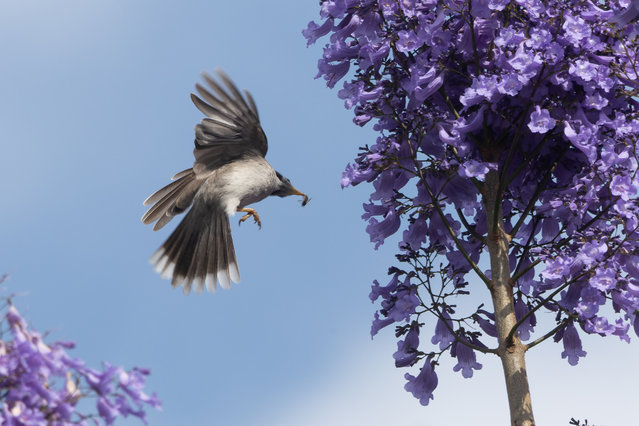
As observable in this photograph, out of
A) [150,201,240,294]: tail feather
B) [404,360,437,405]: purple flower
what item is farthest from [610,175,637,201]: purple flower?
[150,201,240,294]: tail feather

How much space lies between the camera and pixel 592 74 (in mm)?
7137

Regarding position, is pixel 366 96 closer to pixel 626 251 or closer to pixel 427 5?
pixel 427 5

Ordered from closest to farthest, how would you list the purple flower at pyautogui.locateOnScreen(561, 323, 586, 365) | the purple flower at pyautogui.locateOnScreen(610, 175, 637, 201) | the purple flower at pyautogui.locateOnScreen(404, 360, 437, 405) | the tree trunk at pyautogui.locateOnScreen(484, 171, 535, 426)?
the tree trunk at pyautogui.locateOnScreen(484, 171, 535, 426) < the purple flower at pyautogui.locateOnScreen(610, 175, 637, 201) < the purple flower at pyautogui.locateOnScreen(561, 323, 586, 365) < the purple flower at pyautogui.locateOnScreen(404, 360, 437, 405)

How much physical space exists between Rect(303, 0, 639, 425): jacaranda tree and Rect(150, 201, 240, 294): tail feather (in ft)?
7.94

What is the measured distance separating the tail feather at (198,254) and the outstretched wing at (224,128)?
32.8 inches

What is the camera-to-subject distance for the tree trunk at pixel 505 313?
23.1ft

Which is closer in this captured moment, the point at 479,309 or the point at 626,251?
the point at 626,251

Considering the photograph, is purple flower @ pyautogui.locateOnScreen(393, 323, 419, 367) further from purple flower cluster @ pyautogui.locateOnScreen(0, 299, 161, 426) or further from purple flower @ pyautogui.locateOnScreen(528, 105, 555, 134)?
purple flower cluster @ pyautogui.locateOnScreen(0, 299, 161, 426)

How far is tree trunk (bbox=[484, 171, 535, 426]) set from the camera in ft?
23.1

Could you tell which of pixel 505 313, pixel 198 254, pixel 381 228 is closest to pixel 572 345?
pixel 505 313

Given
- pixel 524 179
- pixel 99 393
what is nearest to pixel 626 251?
pixel 524 179

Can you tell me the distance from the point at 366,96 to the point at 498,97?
1178 mm

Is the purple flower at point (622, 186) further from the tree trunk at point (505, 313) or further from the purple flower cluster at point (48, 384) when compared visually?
the purple flower cluster at point (48, 384)

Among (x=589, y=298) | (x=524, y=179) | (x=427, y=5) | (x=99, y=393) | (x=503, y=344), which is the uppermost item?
(x=427, y=5)
